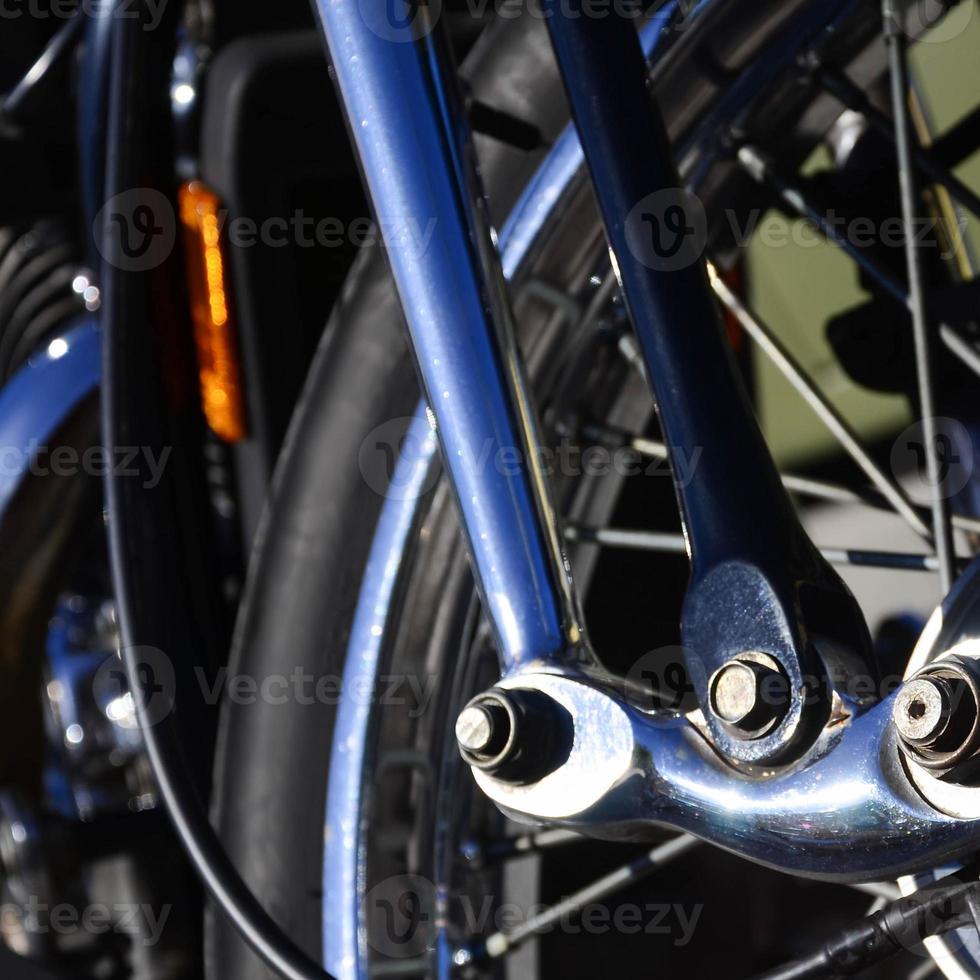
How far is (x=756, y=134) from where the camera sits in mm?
776

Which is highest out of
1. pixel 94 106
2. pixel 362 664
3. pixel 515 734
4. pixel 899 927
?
pixel 94 106

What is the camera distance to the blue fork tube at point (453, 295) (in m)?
0.51

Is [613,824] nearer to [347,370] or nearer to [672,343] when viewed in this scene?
[672,343]

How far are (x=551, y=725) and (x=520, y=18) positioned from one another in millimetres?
469

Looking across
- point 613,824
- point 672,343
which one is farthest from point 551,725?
point 672,343
